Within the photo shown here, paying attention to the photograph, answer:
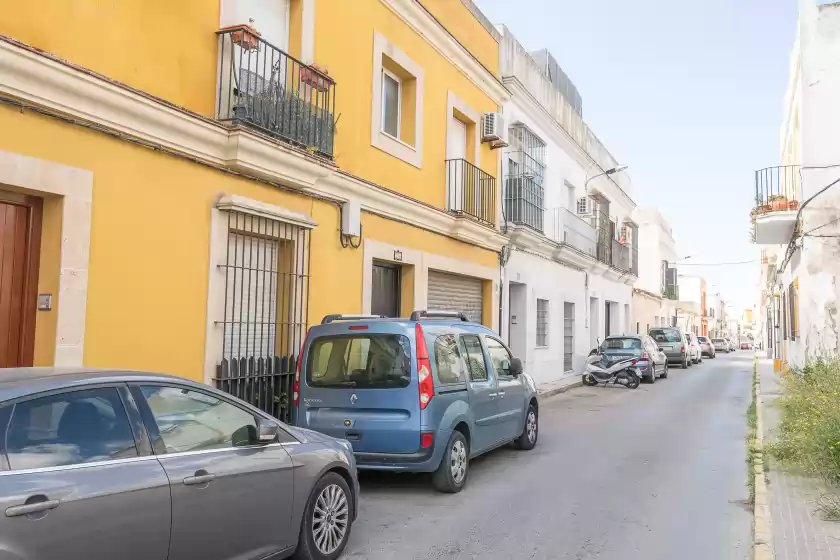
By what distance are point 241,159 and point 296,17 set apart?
2530 millimetres

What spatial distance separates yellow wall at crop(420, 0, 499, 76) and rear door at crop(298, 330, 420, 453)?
24.1 ft

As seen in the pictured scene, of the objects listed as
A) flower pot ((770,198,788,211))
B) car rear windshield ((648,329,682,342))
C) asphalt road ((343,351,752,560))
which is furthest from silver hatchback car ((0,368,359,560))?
car rear windshield ((648,329,682,342))

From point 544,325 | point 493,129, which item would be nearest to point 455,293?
point 493,129

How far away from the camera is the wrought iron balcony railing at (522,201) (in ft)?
52.4

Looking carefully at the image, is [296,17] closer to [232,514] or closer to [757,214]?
[232,514]

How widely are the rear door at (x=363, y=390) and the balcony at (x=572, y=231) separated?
1314 cm

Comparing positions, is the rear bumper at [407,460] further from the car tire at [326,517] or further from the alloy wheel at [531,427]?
the alloy wheel at [531,427]

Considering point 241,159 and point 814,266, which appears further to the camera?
point 814,266

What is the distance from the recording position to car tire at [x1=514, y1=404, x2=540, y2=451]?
29.7 ft

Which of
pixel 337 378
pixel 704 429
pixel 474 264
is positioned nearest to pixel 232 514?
pixel 337 378

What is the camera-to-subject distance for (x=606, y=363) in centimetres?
1936

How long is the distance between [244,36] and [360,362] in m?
3.79

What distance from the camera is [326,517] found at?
4789 millimetres

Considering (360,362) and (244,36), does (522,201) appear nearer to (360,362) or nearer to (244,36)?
(244,36)
